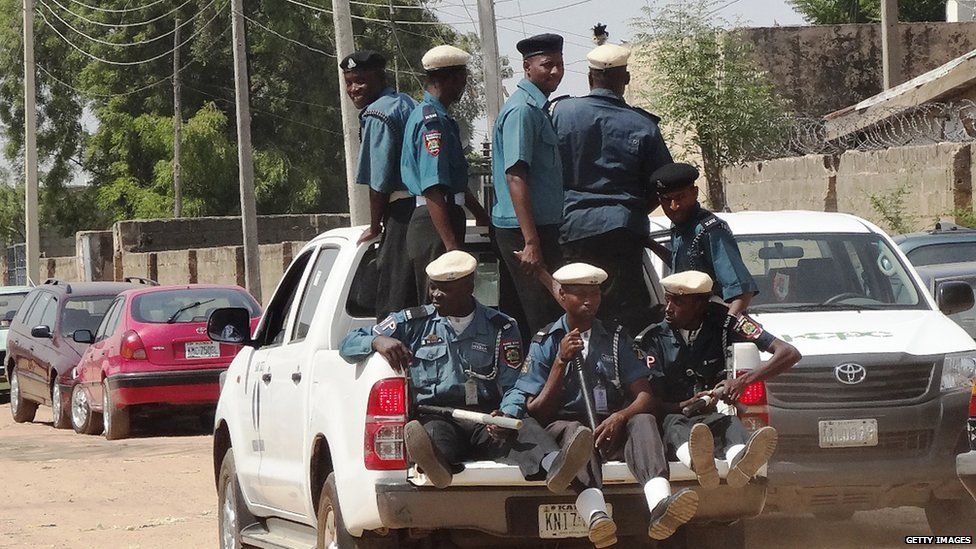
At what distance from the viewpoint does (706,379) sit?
670cm

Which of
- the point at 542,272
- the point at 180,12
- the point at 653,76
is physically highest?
the point at 180,12

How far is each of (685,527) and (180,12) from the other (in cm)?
4542

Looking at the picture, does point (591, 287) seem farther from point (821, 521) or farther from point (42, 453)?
point (42, 453)

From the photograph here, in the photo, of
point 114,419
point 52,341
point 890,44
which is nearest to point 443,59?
point 114,419

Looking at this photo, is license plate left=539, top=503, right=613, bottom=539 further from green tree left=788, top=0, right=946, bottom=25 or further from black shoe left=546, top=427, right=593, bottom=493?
green tree left=788, top=0, right=946, bottom=25

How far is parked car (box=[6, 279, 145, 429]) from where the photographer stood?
18.5 meters

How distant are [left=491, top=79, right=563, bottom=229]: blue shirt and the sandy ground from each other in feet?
9.30

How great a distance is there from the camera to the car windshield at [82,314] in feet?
62.1

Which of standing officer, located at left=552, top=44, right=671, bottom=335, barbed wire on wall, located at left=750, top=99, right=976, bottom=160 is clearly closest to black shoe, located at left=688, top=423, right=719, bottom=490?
standing officer, located at left=552, top=44, right=671, bottom=335

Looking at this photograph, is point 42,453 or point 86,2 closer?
point 42,453

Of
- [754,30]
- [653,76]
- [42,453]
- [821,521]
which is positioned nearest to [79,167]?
[754,30]

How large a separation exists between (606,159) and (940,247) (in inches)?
287

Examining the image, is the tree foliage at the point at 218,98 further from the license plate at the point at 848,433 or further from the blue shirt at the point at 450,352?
the blue shirt at the point at 450,352

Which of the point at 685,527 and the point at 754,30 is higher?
the point at 754,30
